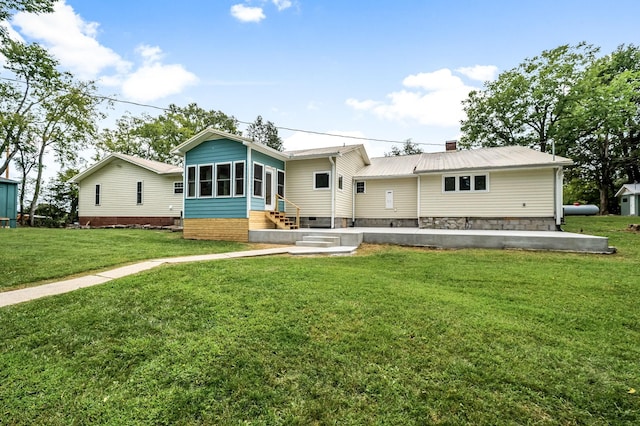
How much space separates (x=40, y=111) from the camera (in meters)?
21.5

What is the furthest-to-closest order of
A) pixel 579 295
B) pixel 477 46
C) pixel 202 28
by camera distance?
pixel 477 46 → pixel 202 28 → pixel 579 295

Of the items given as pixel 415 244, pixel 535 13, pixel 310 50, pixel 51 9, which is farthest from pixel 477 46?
pixel 51 9

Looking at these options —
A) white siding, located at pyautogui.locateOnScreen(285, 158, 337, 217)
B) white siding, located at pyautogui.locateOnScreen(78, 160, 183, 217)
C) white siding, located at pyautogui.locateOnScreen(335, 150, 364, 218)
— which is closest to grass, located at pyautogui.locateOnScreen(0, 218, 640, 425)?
white siding, located at pyautogui.locateOnScreen(285, 158, 337, 217)

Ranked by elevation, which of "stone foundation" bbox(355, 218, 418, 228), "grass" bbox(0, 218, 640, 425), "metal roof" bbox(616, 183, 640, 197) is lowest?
"grass" bbox(0, 218, 640, 425)

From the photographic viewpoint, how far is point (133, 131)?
28984mm

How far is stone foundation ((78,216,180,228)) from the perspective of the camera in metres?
17.6

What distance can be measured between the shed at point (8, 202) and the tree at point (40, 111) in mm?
3799

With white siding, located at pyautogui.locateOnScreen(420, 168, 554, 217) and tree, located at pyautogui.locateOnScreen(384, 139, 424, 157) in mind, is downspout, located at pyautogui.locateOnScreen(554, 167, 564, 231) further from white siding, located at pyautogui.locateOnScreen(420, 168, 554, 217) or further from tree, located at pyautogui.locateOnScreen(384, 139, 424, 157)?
tree, located at pyautogui.locateOnScreen(384, 139, 424, 157)

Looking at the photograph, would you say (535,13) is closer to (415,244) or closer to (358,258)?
(415,244)

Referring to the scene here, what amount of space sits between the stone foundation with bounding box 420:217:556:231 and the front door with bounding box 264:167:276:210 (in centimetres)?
683

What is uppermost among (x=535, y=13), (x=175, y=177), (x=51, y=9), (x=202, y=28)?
(x=535, y=13)

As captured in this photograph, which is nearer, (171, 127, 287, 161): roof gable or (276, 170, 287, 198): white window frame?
(171, 127, 287, 161): roof gable

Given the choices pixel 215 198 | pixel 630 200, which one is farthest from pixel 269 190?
pixel 630 200

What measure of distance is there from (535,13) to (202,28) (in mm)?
13218
